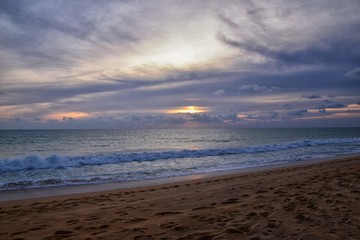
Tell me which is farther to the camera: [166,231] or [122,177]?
[122,177]

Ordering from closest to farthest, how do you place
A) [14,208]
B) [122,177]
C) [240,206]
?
[240,206], [14,208], [122,177]

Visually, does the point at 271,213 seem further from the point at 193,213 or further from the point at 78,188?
the point at 78,188

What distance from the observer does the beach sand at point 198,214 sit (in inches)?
197

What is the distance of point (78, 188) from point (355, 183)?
395 inches

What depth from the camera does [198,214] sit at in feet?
20.2

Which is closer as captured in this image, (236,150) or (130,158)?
(130,158)

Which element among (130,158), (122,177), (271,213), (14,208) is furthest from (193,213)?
(130,158)

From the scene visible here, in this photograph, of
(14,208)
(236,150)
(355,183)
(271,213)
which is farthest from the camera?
(236,150)

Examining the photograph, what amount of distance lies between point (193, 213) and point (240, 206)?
4.12ft

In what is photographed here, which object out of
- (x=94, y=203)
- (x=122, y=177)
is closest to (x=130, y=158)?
(x=122, y=177)

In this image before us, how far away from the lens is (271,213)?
6062 millimetres

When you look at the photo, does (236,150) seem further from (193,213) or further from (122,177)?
(193,213)

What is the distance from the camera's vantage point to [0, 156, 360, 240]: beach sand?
500 centimetres

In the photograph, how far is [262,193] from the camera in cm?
825
